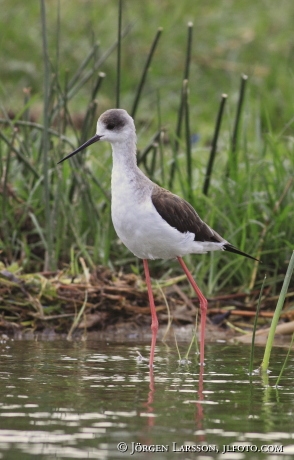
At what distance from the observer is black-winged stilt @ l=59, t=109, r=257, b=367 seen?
233 inches

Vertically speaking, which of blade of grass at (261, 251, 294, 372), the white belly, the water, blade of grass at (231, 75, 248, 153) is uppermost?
blade of grass at (231, 75, 248, 153)

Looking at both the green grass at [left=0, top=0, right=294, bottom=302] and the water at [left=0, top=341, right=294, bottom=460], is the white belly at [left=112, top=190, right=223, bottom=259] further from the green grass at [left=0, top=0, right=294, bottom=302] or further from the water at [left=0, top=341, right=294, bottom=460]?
the green grass at [left=0, top=0, right=294, bottom=302]

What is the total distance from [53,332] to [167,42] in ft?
26.8

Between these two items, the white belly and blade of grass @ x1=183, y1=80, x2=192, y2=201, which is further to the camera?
blade of grass @ x1=183, y1=80, x2=192, y2=201

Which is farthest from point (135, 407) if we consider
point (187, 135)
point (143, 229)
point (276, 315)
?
point (187, 135)

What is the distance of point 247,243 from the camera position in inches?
306

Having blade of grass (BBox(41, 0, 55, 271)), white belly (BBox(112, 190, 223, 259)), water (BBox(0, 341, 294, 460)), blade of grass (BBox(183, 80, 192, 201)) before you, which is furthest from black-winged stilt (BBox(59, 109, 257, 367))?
blade of grass (BBox(183, 80, 192, 201))

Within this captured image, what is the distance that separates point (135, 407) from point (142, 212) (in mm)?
Result: 1670

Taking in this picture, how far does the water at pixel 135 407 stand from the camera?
12.4 feet

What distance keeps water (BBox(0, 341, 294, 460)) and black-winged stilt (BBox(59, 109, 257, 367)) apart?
45cm

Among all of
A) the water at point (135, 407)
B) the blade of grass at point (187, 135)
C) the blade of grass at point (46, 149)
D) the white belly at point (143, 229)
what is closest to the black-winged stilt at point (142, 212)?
the white belly at point (143, 229)

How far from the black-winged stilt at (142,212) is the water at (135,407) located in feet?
1.47

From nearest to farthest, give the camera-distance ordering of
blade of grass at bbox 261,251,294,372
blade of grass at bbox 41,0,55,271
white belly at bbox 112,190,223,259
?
blade of grass at bbox 261,251,294,372 < white belly at bbox 112,190,223,259 < blade of grass at bbox 41,0,55,271

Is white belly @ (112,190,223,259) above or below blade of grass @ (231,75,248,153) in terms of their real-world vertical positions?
below
